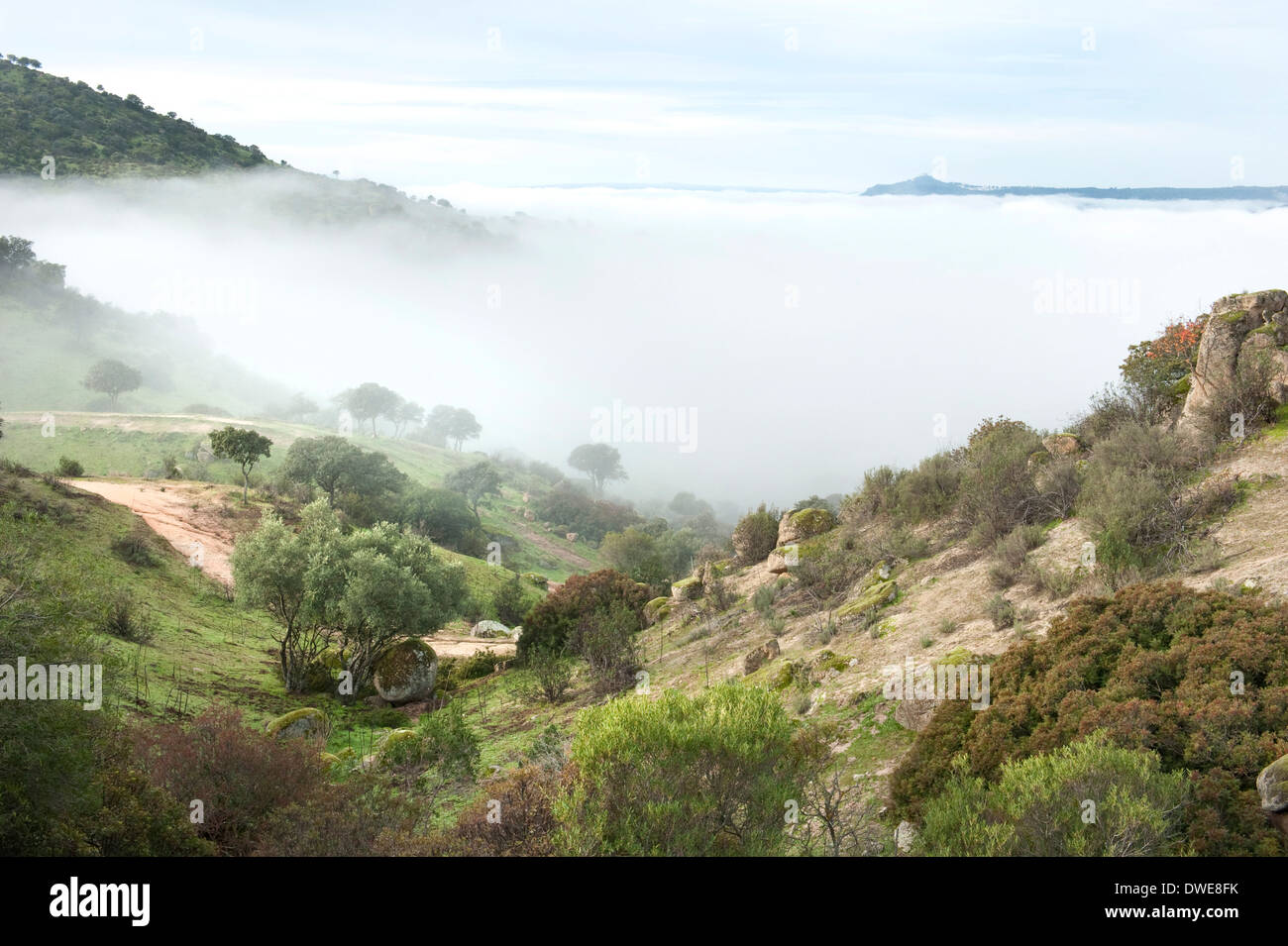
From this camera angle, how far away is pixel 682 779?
8625 millimetres

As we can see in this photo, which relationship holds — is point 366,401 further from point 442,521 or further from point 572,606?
point 572,606

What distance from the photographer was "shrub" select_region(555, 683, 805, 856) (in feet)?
26.6

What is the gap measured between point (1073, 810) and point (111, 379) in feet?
303

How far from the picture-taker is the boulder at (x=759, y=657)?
61.7 feet

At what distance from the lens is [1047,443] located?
21359 mm

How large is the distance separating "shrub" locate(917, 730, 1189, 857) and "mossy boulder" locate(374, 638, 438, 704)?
20193mm

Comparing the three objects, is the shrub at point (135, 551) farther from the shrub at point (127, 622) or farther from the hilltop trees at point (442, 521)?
the hilltop trees at point (442, 521)

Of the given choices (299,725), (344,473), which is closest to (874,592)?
(299,725)

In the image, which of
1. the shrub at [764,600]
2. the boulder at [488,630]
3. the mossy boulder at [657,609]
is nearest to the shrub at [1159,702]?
the shrub at [764,600]

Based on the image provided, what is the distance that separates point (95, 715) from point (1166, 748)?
12.2 m

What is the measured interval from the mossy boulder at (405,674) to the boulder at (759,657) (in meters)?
11.8
